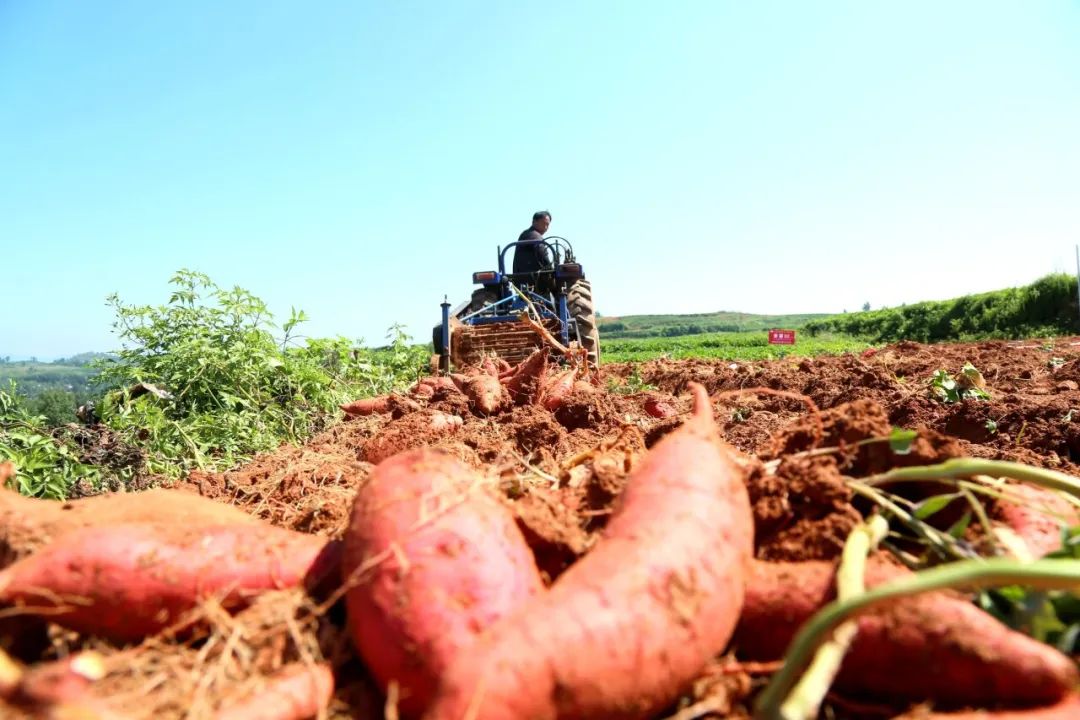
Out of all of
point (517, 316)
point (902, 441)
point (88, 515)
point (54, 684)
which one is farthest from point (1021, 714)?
point (517, 316)

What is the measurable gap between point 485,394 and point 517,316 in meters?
3.87

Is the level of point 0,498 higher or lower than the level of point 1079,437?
higher

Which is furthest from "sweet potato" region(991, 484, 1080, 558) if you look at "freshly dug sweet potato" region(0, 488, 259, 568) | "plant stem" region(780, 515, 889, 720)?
"freshly dug sweet potato" region(0, 488, 259, 568)

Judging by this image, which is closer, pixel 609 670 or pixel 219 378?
pixel 609 670

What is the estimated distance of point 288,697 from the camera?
1.48 meters

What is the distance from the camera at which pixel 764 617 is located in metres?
1.64

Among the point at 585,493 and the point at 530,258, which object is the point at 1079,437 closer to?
the point at 585,493

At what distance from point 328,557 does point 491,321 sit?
833 centimetres

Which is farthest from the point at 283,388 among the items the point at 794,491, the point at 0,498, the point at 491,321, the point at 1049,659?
the point at 1049,659

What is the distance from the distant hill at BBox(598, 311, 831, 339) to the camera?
→ 7162cm

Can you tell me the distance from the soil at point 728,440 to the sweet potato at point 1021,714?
105mm

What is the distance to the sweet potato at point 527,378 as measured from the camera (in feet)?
22.4

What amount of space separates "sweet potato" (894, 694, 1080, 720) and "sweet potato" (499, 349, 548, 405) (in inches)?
216

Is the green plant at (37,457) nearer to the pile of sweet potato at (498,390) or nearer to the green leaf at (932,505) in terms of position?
the pile of sweet potato at (498,390)
